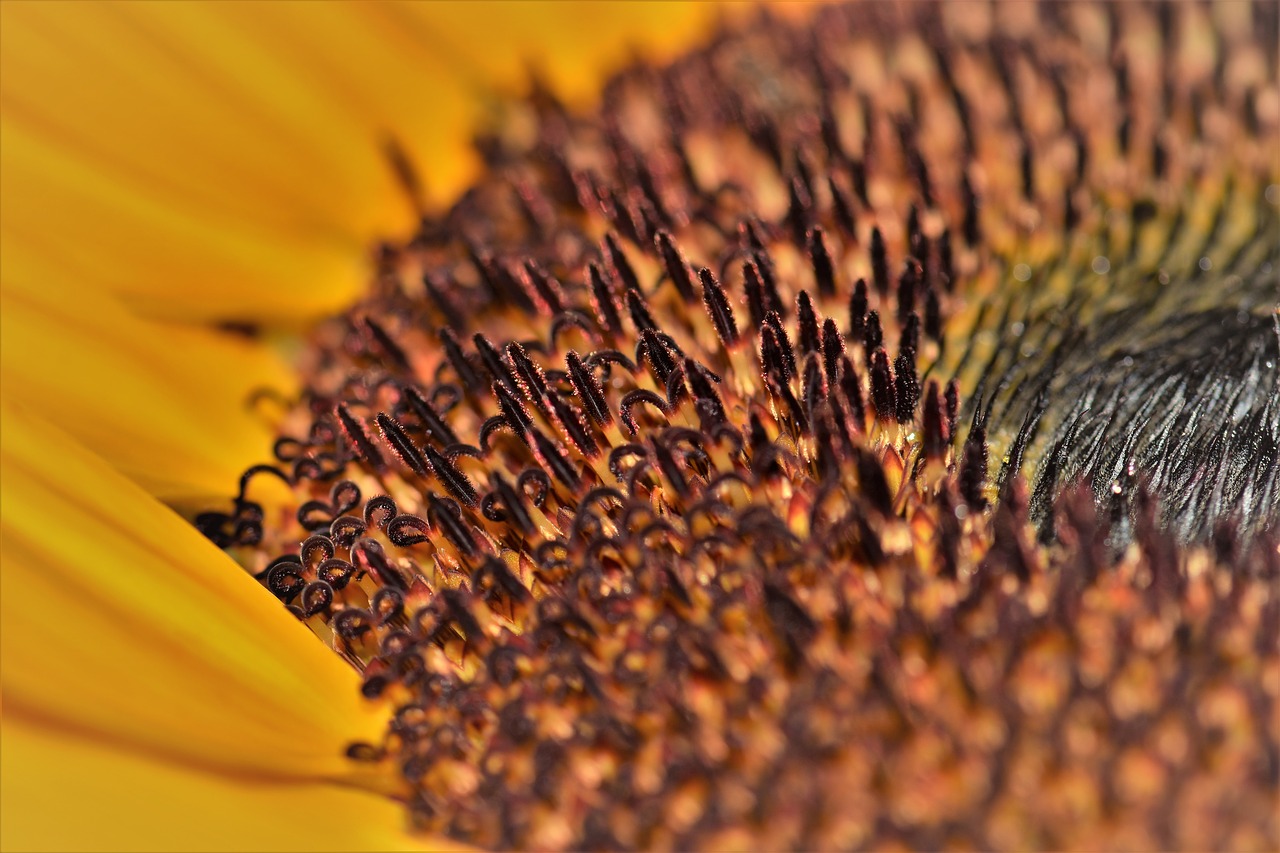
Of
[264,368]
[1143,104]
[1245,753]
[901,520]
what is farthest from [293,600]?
[1143,104]

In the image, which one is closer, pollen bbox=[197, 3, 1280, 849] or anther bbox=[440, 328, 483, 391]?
pollen bbox=[197, 3, 1280, 849]

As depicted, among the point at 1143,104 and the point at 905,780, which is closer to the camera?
the point at 905,780

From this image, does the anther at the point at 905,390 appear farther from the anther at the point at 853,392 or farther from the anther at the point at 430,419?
the anther at the point at 430,419

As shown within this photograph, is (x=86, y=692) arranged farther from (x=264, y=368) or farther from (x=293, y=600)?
(x=264, y=368)

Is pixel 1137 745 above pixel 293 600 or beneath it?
beneath

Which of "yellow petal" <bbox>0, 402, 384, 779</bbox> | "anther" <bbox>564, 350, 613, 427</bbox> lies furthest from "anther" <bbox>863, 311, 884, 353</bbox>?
"yellow petal" <bbox>0, 402, 384, 779</bbox>

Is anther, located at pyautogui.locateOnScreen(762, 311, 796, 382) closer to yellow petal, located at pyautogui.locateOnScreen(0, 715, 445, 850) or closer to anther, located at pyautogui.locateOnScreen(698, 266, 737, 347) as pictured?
anther, located at pyautogui.locateOnScreen(698, 266, 737, 347)

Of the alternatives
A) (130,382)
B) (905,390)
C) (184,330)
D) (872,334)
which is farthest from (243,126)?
(905,390)

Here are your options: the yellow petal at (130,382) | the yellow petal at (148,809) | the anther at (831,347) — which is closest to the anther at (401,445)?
the yellow petal at (130,382)
